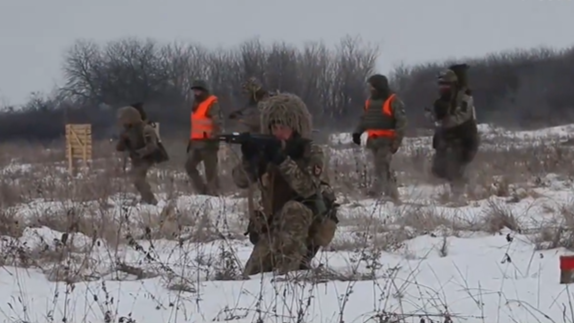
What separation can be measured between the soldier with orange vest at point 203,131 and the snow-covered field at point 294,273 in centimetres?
255

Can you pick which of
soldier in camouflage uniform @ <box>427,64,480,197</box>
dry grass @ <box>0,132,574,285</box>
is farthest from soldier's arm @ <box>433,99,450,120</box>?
dry grass @ <box>0,132,574,285</box>

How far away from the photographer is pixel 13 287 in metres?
5.05

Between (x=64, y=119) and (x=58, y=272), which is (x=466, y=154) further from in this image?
(x=64, y=119)

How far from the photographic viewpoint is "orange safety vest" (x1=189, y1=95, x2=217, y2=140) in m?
11.4

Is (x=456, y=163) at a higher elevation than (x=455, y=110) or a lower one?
lower

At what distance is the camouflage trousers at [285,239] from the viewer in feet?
17.8

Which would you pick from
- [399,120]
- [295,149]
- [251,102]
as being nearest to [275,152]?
[295,149]

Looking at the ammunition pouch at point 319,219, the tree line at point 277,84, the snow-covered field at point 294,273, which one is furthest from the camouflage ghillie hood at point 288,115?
the tree line at point 277,84

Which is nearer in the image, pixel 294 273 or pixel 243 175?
pixel 294 273

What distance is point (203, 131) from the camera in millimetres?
11430

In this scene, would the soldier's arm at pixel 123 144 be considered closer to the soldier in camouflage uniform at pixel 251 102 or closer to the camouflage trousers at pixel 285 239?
the soldier in camouflage uniform at pixel 251 102

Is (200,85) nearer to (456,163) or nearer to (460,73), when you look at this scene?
(460,73)

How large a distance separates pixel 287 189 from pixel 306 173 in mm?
186

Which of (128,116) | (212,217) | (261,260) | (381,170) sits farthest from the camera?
(128,116)
